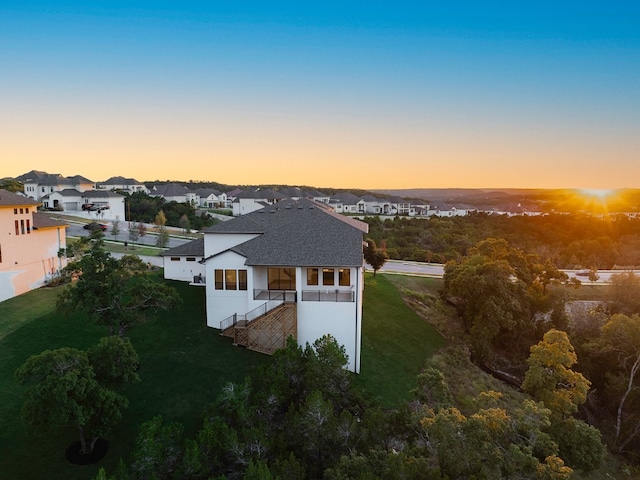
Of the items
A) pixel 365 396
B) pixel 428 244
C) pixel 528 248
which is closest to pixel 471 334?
pixel 365 396

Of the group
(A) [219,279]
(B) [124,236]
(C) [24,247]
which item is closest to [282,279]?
(A) [219,279]

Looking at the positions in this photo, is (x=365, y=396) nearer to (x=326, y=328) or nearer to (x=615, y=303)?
(x=326, y=328)

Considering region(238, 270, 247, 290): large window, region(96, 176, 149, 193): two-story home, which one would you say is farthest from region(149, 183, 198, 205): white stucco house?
region(238, 270, 247, 290): large window

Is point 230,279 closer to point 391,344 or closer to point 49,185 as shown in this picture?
point 391,344

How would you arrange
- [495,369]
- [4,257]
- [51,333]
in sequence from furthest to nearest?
[495,369] < [4,257] < [51,333]

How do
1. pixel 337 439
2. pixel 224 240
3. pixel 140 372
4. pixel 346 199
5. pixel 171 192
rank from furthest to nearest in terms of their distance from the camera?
pixel 346 199
pixel 171 192
pixel 224 240
pixel 140 372
pixel 337 439

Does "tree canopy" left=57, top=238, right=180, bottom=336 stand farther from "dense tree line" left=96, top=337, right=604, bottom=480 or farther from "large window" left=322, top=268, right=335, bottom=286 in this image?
"large window" left=322, top=268, right=335, bottom=286
